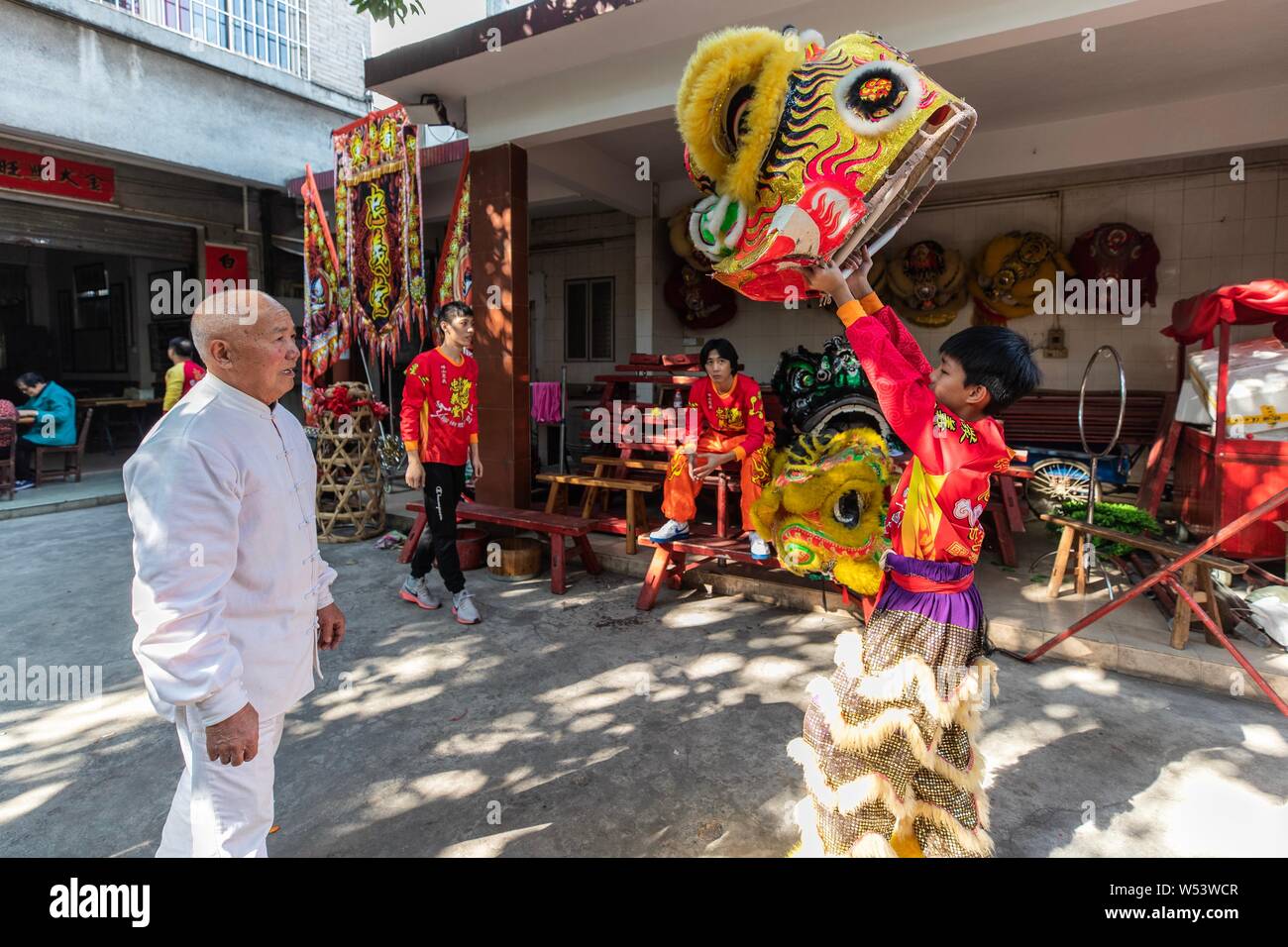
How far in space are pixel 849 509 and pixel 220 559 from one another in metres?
2.65

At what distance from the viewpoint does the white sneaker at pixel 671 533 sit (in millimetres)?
4965

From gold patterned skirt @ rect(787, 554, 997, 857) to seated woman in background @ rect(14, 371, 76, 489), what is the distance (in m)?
10.5

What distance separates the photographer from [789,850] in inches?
93.0

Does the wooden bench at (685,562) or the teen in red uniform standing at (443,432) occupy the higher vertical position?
the teen in red uniform standing at (443,432)

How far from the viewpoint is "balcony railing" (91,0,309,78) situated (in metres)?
8.84

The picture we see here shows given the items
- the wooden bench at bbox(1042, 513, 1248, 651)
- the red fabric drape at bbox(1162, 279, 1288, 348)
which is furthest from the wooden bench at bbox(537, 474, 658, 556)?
the red fabric drape at bbox(1162, 279, 1288, 348)

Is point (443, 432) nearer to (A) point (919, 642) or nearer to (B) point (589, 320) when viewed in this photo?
(A) point (919, 642)

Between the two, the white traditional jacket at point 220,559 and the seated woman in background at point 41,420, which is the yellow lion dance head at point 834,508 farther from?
the seated woman in background at point 41,420

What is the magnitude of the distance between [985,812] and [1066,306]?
696 cm

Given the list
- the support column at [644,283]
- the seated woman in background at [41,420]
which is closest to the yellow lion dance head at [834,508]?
the support column at [644,283]

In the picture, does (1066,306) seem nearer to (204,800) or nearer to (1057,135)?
(1057,135)

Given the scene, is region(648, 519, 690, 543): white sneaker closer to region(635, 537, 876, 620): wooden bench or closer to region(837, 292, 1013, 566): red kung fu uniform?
region(635, 537, 876, 620): wooden bench

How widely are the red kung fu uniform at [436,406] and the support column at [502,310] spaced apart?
126 centimetres
